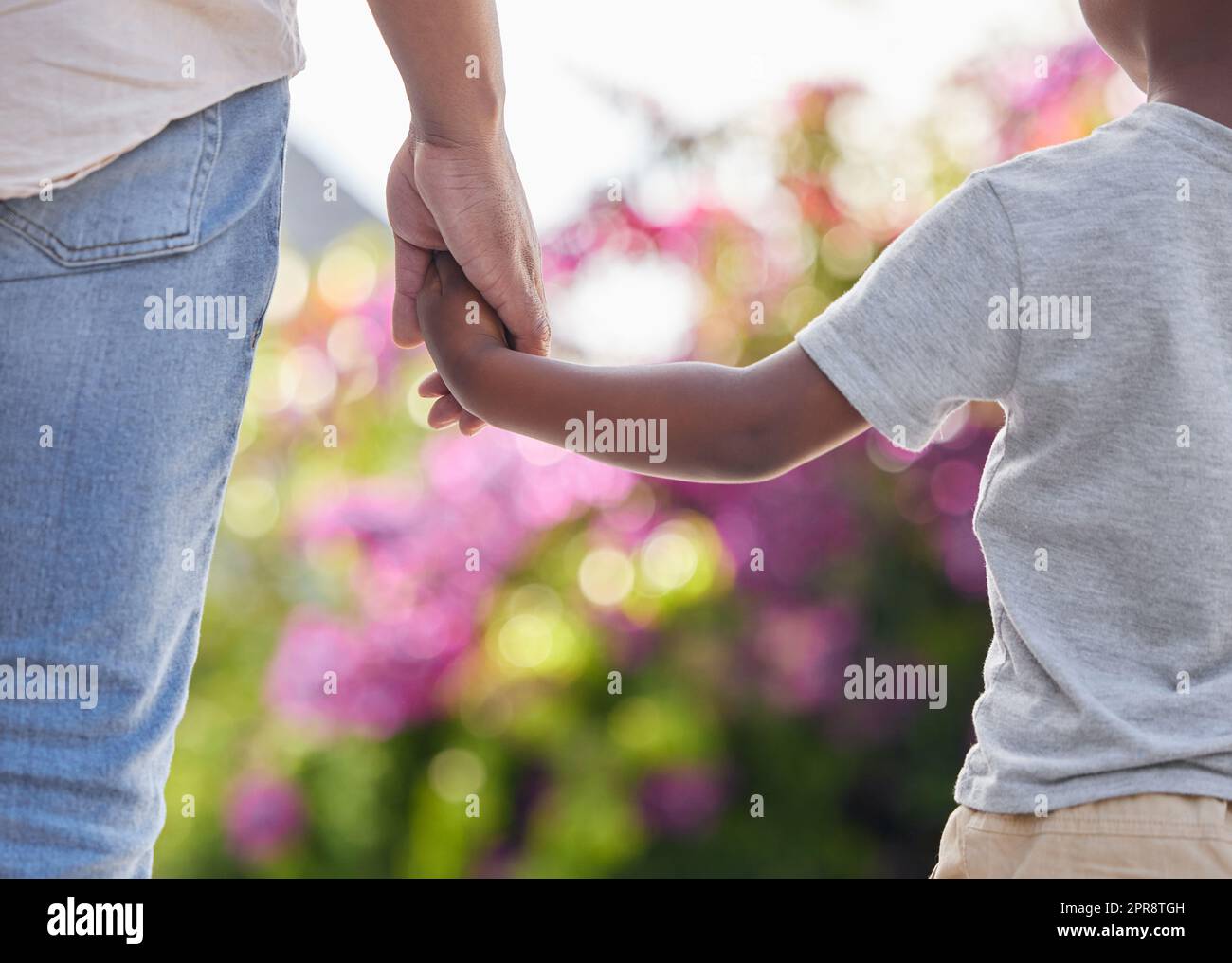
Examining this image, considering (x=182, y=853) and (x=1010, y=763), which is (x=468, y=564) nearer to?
(x=182, y=853)

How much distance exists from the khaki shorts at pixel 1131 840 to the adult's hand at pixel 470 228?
0.74m

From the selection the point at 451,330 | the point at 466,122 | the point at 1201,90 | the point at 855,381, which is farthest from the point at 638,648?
the point at 1201,90

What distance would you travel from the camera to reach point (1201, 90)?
1030mm

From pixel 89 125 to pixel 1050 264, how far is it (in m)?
0.72

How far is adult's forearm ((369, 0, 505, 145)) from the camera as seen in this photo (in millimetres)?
1176

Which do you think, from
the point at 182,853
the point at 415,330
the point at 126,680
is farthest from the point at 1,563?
the point at 182,853

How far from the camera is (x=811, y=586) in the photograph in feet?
7.84

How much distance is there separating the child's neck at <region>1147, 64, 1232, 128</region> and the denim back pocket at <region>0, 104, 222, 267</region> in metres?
0.78

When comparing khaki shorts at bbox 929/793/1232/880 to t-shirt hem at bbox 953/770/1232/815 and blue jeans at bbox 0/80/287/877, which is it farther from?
blue jeans at bbox 0/80/287/877

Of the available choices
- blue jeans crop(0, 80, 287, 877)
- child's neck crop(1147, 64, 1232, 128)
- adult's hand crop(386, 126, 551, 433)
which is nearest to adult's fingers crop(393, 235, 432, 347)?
adult's hand crop(386, 126, 551, 433)

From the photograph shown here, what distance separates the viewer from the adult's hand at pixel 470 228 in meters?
1.32

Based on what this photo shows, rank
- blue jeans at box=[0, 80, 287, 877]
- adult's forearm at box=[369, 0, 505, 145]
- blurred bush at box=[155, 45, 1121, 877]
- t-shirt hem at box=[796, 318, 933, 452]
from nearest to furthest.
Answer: blue jeans at box=[0, 80, 287, 877]
t-shirt hem at box=[796, 318, 933, 452]
adult's forearm at box=[369, 0, 505, 145]
blurred bush at box=[155, 45, 1121, 877]

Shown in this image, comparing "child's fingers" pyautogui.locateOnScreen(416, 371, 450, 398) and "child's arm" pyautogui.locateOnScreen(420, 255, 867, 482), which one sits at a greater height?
"child's fingers" pyautogui.locateOnScreen(416, 371, 450, 398)

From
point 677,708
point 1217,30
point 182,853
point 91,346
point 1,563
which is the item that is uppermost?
point 1217,30
